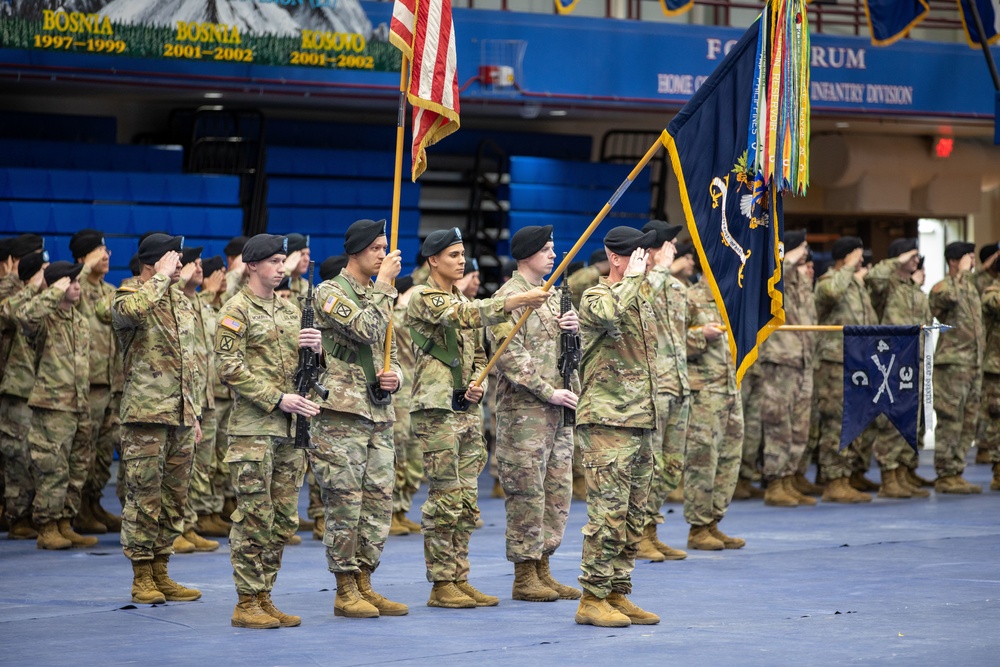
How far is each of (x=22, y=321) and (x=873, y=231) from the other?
13645mm

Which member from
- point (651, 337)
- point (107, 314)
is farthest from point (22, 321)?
point (651, 337)

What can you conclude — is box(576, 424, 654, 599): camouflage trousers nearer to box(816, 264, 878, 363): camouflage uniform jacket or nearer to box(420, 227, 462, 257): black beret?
box(420, 227, 462, 257): black beret

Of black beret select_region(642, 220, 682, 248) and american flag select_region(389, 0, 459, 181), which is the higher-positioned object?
american flag select_region(389, 0, 459, 181)

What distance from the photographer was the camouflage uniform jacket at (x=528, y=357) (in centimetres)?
748

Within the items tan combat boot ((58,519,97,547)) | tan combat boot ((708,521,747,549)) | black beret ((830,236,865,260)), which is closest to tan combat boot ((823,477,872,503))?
black beret ((830,236,865,260))

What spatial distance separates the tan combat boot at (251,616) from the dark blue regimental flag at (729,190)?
8.78 ft

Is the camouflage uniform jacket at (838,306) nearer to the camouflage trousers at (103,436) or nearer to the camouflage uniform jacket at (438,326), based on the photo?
the camouflage uniform jacket at (438,326)

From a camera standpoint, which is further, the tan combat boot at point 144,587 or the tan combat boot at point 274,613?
the tan combat boot at point 144,587

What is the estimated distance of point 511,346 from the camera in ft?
24.7

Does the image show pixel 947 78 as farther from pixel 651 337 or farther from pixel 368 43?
pixel 651 337

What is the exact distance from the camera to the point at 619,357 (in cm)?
706

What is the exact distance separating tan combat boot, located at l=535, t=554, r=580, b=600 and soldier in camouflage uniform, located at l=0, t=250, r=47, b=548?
399 centimetres

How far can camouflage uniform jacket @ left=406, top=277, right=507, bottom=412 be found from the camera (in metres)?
7.25

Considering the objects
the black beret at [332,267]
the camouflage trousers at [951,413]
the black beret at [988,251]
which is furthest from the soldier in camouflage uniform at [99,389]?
the black beret at [988,251]
